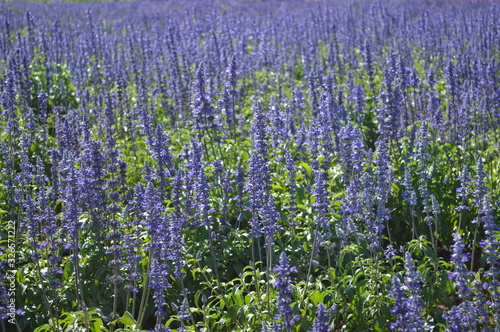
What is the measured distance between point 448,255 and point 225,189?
10.6 feet

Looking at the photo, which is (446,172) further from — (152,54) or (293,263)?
(152,54)

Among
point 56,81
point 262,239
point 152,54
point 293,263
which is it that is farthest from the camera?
point 152,54

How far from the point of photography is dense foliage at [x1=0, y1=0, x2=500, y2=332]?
18.9 feet

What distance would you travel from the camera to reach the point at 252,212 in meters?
6.01

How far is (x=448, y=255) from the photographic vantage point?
26.6 feet

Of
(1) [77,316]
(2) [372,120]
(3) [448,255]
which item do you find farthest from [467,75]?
(1) [77,316]

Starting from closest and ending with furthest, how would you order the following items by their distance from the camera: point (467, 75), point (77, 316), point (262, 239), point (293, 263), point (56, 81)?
1. point (77, 316)
2. point (293, 263)
3. point (262, 239)
4. point (467, 75)
5. point (56, 81)

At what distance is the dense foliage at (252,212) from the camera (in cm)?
576
